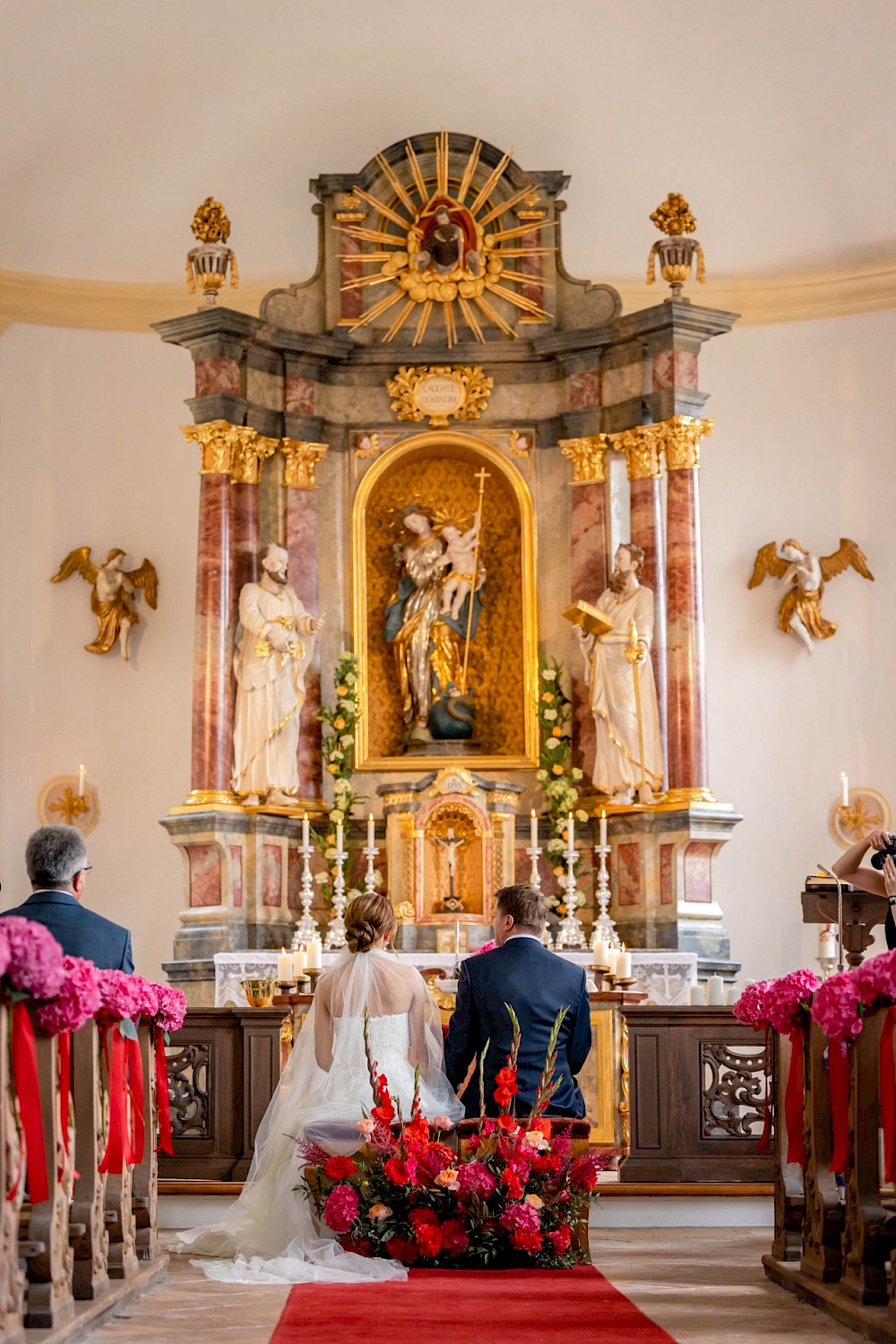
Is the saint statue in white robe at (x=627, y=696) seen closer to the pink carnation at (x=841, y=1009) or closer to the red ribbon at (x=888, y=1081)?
the pink carnation at (x=841, y=1009)

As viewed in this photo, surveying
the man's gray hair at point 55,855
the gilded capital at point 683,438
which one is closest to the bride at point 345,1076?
the man's gray hair at point 55,855

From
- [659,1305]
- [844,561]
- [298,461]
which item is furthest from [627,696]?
[659,1305]

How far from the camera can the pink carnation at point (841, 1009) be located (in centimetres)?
606

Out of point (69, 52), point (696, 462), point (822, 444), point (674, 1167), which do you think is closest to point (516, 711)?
point (696, 462)

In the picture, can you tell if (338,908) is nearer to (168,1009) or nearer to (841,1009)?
(168,1009)

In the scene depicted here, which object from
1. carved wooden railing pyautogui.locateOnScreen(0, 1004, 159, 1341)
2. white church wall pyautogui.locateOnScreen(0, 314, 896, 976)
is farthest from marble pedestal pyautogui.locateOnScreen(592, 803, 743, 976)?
carved wooden railing pyautogui.locateOnScreen(0, 1004, 159, 1341)

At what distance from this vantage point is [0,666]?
1531 centimetres

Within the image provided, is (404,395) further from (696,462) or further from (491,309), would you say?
(696,462)

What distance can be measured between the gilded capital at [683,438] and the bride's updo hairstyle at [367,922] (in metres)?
6.77

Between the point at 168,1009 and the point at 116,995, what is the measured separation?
1.08 meters

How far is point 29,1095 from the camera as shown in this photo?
5.50 meters

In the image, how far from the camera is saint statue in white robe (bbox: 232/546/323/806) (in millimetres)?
13414

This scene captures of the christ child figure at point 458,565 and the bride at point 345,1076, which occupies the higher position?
the christ child figure at point 458,565

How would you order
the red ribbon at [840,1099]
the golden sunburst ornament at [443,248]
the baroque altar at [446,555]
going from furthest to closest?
the golden sunburst ornament at [443,248]
the baroque altar at [446,555]
the red ribbon at [840,1099]
